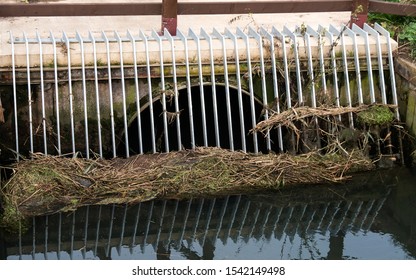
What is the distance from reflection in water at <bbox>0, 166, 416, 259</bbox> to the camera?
9172 mm

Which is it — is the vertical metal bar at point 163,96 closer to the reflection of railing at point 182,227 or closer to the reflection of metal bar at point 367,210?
the reflection of railing at point 182,227

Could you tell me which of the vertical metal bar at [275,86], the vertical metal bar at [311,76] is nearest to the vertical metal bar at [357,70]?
the vertical metal bar at [311,76]

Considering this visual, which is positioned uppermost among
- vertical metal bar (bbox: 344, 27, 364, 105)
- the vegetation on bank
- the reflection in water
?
the vegetation on bank

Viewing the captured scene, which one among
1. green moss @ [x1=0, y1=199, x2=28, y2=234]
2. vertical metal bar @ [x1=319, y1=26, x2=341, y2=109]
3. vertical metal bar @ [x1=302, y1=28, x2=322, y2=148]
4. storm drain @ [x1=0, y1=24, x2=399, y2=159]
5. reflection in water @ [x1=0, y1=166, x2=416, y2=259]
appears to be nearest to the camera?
reflection in water @ [x1=0, y1=166, x2=416, y2=259]

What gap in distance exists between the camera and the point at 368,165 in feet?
35.4

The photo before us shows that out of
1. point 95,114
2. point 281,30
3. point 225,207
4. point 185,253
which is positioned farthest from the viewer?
point 281,30

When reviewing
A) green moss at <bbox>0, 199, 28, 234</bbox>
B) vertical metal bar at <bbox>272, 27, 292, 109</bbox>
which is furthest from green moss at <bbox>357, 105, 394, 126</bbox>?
green moss at <bbox>0, 199, 28, 234</bbox>

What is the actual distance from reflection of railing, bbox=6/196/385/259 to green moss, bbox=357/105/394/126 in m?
1.02

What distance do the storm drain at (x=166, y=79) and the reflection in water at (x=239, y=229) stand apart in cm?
91

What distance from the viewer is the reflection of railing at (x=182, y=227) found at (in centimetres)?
923

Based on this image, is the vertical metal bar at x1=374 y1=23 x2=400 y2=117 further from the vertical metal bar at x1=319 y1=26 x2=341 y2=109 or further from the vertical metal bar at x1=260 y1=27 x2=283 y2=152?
the vertical metal bar at x1=260 y1=27 x2=283 y2=152

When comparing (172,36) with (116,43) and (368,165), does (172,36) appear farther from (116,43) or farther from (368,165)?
(368,165)

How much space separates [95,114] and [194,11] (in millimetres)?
1624

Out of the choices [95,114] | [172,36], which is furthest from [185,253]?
[172,36]
